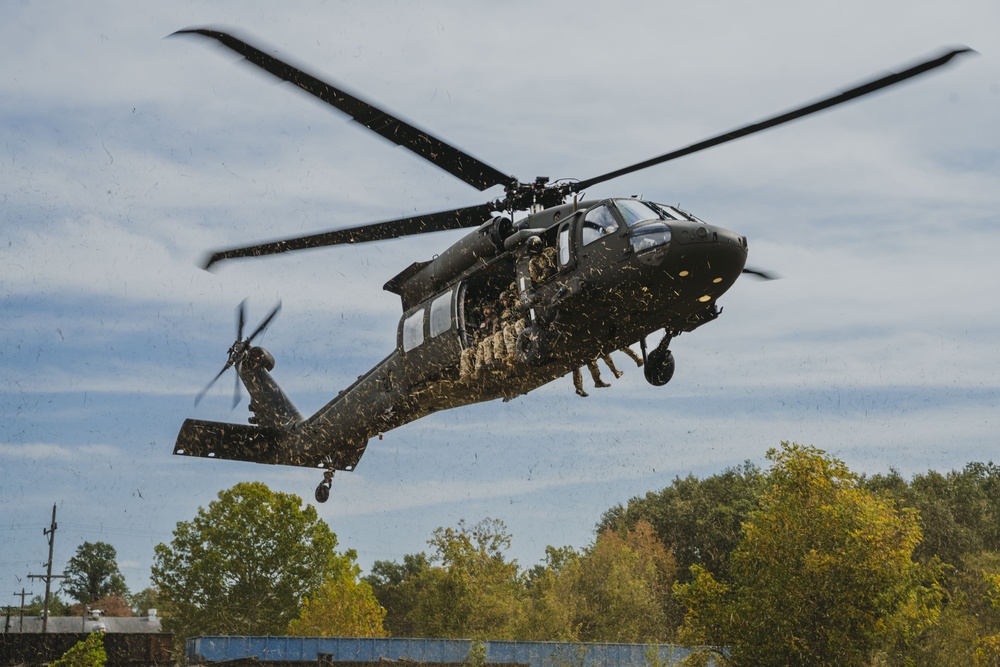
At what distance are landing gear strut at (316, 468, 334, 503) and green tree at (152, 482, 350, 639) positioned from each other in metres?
30.6

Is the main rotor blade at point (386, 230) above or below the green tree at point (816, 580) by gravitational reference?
above

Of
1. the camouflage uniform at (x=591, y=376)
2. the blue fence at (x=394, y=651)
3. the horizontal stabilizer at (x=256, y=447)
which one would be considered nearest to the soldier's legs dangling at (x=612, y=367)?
the camouflage uniform at (x=591, y=376)

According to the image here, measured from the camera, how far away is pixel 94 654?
56.7 ft

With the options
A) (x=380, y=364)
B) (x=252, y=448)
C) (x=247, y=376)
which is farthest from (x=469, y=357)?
(x=247, y=376)

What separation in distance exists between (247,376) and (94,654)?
6836 millimetres

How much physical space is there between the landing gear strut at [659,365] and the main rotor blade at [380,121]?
3640 millimetres

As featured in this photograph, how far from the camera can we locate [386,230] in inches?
570

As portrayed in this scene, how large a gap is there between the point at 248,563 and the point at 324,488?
32371 millimetres

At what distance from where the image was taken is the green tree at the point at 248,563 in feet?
156

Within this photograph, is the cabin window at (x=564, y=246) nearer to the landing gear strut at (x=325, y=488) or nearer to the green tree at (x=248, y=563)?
the landing gear strut at (x=325, y=488)

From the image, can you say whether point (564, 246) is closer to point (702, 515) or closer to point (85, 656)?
point (85, 656)

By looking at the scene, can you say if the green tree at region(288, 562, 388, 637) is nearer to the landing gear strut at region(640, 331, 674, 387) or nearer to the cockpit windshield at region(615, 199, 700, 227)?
the landing gear strut at region(640, 331, 674, 387)

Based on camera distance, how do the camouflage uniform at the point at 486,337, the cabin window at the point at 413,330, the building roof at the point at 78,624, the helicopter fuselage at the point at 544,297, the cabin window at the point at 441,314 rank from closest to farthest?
the helicopter fuselage at the point at 544,297 → the camouflage uniform at the point at 486,337 → the cabin window at the point at 441,314 → the cabin window at the point at 413,330 → the building roof at the point at 78,624

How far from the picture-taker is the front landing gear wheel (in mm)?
17778
